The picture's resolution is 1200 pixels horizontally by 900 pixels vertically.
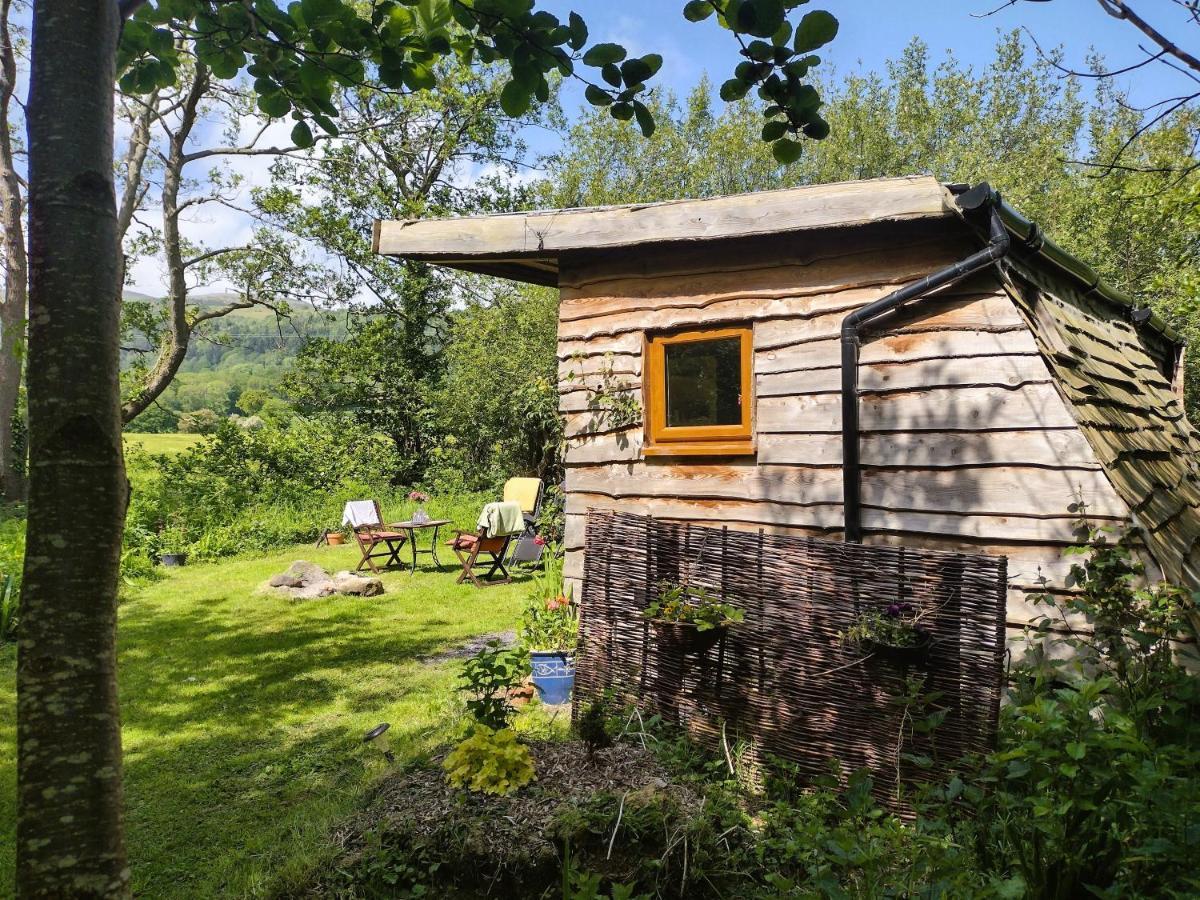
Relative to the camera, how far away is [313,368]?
56.8 feet

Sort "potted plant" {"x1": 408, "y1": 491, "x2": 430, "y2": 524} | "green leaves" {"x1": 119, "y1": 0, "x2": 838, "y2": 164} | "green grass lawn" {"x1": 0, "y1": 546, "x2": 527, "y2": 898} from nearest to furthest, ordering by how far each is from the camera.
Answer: "green leaves" {"x1": 119, "y1": 0, "x2": 838, "y2": 164}, "green grass lawn" {"x1": 0, "y1": 546, "x2": 527, "y2": 898}, "potted plant" {"x1": 408, "y1": 491, "x2": 430, "y2": 524}

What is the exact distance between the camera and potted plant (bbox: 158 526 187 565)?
36.5 ft

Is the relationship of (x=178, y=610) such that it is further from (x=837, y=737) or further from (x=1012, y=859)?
(x=1012, y=859)

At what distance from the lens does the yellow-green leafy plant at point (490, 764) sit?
316 cm

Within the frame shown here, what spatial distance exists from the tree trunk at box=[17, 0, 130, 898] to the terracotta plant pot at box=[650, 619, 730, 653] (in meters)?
2.94

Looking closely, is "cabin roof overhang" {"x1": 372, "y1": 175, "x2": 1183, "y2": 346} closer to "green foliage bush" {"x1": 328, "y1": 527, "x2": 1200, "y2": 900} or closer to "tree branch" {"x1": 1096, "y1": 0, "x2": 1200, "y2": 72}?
"green foliage bush" {"x1": 328, "y1": 527, "x2": 1200, "y2": 900}

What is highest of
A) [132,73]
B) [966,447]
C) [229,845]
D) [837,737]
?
[132,73]

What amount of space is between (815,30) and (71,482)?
1745 mm

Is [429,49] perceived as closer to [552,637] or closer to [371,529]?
[552,637]

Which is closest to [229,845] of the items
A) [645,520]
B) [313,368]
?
[645,520]

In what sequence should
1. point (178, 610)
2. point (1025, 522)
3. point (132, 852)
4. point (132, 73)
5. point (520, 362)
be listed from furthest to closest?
point (520, 362), point (178, 610), point (1025, 522), point (132, 852), point (132, 73)

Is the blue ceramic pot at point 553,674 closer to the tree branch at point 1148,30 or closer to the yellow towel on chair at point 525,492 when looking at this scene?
the tree branch at point 1148,30

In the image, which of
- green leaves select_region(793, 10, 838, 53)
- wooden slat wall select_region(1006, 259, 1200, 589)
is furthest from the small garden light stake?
wooden slat wall select_region(1006, 259, 1200, 589)

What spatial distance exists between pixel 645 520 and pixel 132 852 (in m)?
3.10
